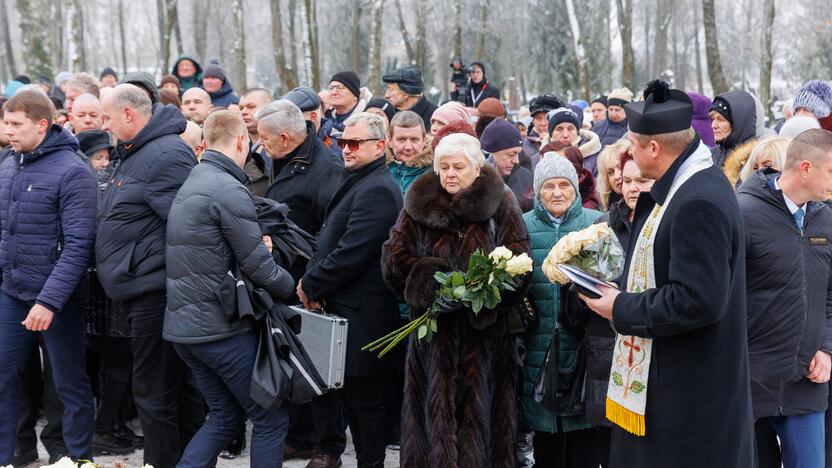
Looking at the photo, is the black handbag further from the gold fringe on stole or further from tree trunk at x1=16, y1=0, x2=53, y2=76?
tree trunk at x1=16, y1=0, x2=53, y2=76

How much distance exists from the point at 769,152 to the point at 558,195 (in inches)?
48.5

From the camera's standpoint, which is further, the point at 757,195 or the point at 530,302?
the point at 530,302

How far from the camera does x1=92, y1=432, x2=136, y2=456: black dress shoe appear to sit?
22.0 ft

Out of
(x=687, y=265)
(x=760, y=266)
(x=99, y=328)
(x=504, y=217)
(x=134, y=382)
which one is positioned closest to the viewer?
(x=687, y=265)

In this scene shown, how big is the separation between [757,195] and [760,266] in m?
0.39

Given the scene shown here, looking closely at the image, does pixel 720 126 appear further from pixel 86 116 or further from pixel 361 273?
pixel 86 116

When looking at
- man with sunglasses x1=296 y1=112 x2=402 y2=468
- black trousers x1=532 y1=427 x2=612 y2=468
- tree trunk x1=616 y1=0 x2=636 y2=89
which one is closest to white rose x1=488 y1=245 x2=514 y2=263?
man with sunglasses x1=296 y1=112 x2=402 y2=468

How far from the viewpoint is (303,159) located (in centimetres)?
648

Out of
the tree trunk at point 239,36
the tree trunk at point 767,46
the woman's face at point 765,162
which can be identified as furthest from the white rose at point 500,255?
the tree trunk at point 239,36

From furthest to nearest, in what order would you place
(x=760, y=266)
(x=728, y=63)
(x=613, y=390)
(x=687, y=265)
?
(x=728, y=63)
(x=760, y=266)
(x=613, y=390)
(x=687, y=265)

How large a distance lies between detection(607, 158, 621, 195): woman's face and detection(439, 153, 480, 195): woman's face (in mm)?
1071

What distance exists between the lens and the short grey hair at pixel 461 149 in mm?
5309

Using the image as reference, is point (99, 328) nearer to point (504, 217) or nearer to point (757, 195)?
point (504, 217)

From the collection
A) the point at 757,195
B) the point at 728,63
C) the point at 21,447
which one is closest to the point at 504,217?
the point at 757,195
